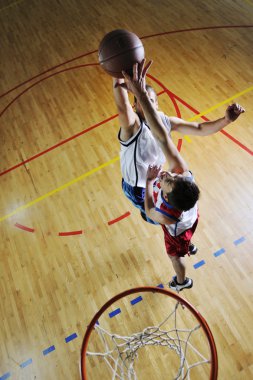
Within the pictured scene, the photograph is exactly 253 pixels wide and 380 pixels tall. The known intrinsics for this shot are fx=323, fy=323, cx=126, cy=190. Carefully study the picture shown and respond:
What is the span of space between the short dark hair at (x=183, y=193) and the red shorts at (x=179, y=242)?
513 millimetres

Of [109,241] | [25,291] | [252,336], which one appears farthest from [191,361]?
[25,291]

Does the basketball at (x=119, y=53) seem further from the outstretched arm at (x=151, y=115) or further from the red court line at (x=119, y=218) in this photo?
the red court line at (x=119, y=218)

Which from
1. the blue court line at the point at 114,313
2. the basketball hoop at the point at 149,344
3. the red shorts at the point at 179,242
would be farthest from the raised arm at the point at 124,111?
the blue court line at the point at 114,313

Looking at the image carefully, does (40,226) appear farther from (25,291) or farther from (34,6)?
(34,6)

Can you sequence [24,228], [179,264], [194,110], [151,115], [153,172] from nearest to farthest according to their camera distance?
[151,115] < [153,172] < [179,264] < [24,228] < [194,110]

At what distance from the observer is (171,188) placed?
223 cm

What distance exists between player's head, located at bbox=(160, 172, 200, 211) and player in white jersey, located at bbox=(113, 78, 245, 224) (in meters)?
0.40

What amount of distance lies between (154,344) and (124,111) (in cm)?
204

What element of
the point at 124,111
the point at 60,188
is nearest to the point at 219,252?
the point at 124,111

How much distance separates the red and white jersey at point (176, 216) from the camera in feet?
7.68

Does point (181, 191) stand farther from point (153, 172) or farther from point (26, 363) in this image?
point (26, 363)

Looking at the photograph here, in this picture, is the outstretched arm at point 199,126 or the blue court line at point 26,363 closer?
the outstretched arm at point 199,126

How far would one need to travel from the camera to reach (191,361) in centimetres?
285

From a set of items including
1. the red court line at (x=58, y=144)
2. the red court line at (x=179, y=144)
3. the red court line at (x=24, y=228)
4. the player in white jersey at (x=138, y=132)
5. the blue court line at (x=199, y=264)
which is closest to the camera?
the player in white jersey at (x=138, y=132)
